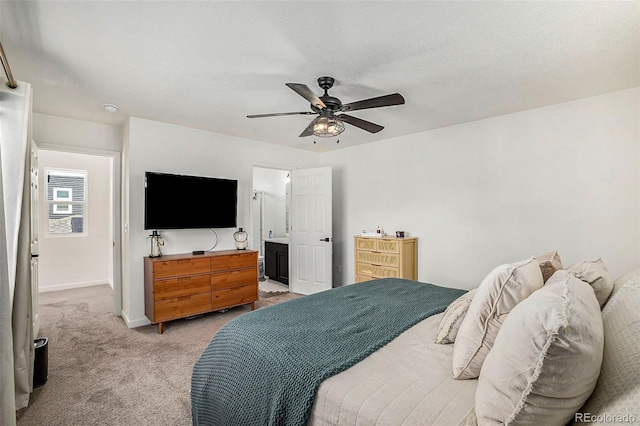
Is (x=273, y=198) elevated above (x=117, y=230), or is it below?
above

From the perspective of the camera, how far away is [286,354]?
136 cm

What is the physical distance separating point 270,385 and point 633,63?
11.5 feet

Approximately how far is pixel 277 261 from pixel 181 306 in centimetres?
246

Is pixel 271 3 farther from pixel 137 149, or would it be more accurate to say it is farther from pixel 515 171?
pixel 515 171

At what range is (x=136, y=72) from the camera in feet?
8.32

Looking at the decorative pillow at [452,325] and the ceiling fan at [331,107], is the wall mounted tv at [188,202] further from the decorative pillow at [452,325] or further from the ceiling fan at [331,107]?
the decorative pillow at [452,325]

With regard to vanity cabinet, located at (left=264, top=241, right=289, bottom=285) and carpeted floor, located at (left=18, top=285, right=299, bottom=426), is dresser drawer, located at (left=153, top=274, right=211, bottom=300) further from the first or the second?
vanity cabinet, located at (left=264, top=241, right=289, bottom=285)

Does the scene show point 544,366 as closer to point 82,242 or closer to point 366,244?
point 366,244

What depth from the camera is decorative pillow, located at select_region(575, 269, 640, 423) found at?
68cm

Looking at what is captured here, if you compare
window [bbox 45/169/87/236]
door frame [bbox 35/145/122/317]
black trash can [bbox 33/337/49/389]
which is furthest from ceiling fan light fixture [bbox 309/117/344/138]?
window [bbox 45/169/87/236]

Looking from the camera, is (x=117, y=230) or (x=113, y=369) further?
(x=117, y=230)

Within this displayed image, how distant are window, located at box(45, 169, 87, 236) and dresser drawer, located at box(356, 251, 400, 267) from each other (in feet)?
17.0

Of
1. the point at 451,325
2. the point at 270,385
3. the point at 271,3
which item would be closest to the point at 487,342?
the point at 451,325

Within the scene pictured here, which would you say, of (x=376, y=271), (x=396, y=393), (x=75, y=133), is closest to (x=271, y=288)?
(x=376, y=271)
